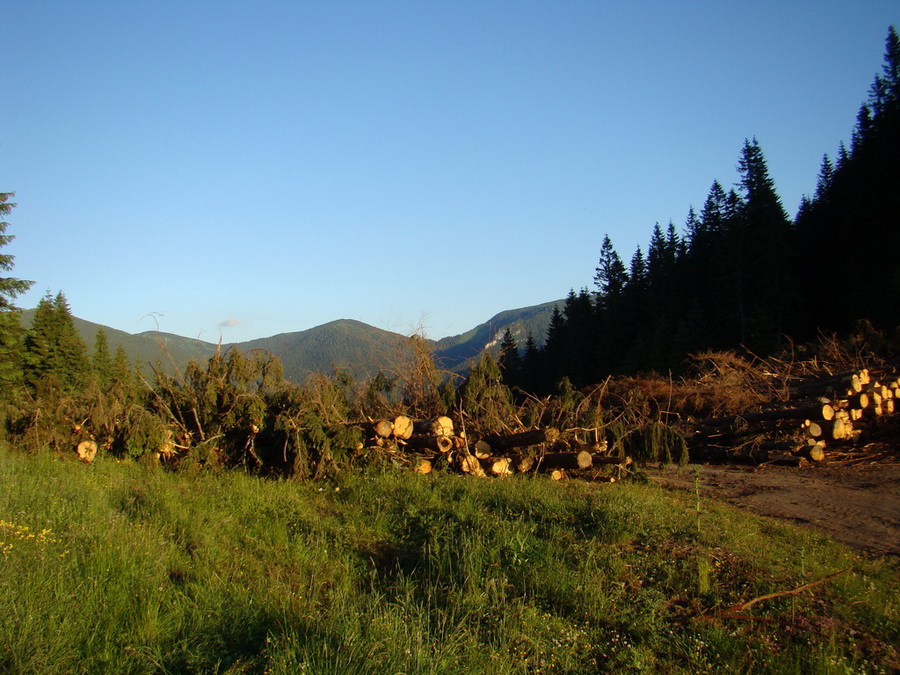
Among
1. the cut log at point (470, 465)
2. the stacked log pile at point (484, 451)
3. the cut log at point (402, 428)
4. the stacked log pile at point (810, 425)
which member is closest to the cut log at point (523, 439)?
the stacked log pile at point (484, 451)

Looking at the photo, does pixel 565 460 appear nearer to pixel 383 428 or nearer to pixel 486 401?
pixel 486 401

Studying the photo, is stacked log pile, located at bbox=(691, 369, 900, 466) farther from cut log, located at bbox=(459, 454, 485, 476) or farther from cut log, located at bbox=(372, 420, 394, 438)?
cut log, located at bbox=(372, 420, 394, 438)

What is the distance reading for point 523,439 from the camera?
9.44m

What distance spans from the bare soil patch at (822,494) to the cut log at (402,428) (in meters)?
3.99

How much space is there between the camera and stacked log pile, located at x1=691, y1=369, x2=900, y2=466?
1170 centimetres

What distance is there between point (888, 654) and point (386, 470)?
6.22m

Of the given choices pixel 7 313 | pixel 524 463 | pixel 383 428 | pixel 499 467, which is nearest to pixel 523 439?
pixel 524 463

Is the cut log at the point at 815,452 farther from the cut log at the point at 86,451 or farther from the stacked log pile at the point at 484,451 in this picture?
the cut log at the point at 86,451

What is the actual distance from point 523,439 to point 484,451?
66 cm

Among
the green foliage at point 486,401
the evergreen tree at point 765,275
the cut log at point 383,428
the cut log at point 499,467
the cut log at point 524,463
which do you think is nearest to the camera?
the cut log at point 383,428

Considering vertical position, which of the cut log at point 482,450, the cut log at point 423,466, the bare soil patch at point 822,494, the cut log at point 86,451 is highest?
the cut log at point 86,451

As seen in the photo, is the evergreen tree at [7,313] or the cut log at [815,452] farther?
the evergreen tree at [7,313]

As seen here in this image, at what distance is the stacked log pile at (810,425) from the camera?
11695 millimetres

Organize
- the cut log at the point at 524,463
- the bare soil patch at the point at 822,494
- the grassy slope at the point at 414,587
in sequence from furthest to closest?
the cut log at the point at 524,463 < the bare soil patch at the point at 822,494 < the grassy slope at the point at 414,587
